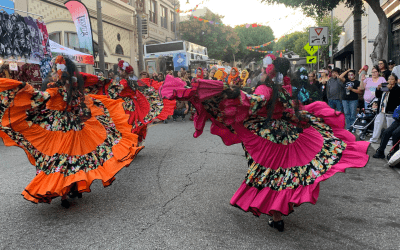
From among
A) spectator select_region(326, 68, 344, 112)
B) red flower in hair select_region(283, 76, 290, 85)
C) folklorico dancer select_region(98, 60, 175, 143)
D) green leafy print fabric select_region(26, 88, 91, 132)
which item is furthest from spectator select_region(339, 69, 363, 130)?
green leafy print fabric select_region(26, 88, 91, 132)

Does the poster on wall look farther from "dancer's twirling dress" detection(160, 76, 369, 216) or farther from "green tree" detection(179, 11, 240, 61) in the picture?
"green tree" detection(179, 11, 240, 61)

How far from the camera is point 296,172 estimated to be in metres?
3.56

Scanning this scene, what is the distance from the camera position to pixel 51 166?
4215 millimetres

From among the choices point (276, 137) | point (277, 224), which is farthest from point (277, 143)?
point (277, 224)

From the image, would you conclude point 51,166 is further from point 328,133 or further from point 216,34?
point 216,34

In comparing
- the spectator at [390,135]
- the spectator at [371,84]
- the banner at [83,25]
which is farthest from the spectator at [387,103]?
the banner at [83,25]

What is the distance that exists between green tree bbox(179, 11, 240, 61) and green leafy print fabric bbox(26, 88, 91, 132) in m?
36.7

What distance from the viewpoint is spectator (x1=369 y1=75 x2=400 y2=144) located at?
7.27 m

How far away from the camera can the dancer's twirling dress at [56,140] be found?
13.5ft

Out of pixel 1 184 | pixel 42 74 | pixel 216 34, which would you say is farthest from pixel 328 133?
pixel 216 34

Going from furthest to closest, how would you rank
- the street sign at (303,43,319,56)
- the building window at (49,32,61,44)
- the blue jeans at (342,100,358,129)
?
the building window at (49,32,61,44) < the street sign at (303,43,319,56) < the blue jeans at (342,100,358,129)

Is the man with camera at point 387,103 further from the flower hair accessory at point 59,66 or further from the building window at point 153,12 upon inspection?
the building window at point 153,12

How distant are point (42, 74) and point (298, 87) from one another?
31.8 ft

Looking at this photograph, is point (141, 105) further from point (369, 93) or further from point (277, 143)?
point (369, 93)
